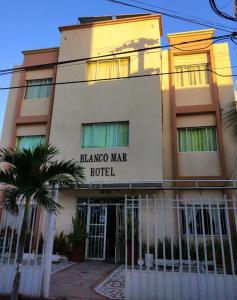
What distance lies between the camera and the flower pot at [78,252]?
10.5 meters

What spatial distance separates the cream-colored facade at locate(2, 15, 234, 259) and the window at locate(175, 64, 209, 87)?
7 cm

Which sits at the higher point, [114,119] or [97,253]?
[114,119]

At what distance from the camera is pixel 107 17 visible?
48.8 ft

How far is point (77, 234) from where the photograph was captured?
1068 centimetres

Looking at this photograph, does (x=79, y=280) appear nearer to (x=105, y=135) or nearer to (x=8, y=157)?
(x=8, y=157)

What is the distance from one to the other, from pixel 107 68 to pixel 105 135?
361 centimetres

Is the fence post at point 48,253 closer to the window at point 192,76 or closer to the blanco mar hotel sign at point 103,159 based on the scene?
the blanco mar hotel sign at point 103,159

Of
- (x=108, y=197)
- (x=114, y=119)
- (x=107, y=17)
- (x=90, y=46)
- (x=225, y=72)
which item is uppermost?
(x=107, y=17)

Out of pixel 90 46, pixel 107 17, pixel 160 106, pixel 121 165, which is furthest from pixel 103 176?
pixel 107 17

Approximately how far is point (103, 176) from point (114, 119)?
8.74 feet

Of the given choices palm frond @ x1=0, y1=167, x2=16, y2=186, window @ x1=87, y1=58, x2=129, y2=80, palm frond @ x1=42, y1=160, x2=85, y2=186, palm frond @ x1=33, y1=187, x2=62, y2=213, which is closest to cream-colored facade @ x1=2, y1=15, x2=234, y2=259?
window @ x1=87, y1=58, x2=129, y2=80

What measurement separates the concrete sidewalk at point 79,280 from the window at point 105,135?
498cm

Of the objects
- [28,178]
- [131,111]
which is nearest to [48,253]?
[28,178]

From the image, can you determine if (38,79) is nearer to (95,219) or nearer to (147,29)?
(147,29)
